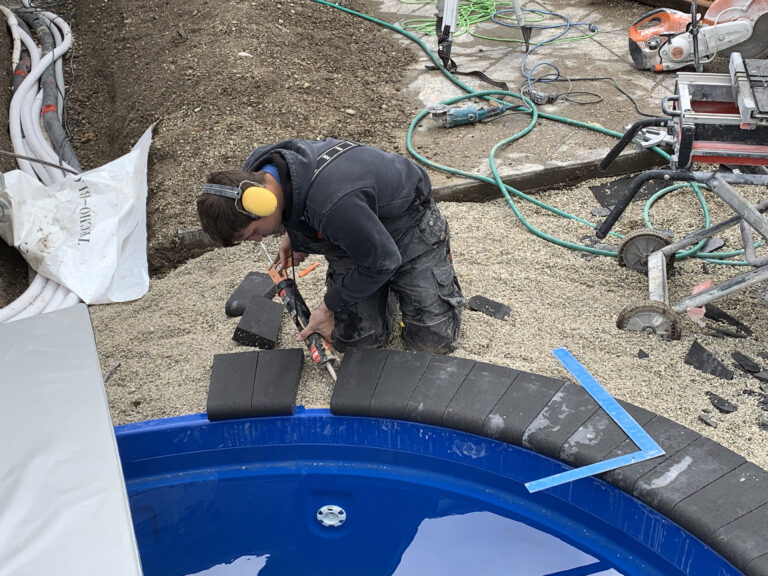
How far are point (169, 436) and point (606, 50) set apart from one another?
456 cm

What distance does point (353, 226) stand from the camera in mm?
2295

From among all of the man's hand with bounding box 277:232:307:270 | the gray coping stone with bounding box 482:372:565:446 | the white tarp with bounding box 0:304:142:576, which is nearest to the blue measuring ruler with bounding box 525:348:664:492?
the gray coping stone with bounding box 482:372:565:446

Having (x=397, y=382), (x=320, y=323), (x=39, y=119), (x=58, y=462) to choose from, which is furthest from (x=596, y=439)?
(x=39, y=119)

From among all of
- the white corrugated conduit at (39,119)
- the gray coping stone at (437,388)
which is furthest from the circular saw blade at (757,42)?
the white corrugated conduit at (39,119)

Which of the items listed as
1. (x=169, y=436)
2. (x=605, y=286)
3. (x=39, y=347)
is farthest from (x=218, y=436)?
(x=605, y=286)

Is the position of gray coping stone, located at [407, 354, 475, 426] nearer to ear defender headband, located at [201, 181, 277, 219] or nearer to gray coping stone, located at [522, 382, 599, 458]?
gray coping stone, located at [522, 382, 599, 458]

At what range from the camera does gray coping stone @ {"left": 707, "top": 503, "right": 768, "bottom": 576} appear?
204cm

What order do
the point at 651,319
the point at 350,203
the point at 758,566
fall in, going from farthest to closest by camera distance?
the point at 651,319
the point at 350,203
the point at 758,566

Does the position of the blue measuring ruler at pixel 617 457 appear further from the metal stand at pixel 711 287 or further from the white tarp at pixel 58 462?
the white tarp at pixel 58 462

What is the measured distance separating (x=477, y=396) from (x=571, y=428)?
0.35 meters

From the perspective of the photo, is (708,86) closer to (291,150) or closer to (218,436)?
(291,150)

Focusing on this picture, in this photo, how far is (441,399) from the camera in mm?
2623

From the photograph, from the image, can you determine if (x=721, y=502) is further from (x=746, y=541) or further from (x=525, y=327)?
(x=525, y=327)

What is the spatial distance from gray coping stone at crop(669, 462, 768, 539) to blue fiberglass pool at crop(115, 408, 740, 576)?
0.30ft
